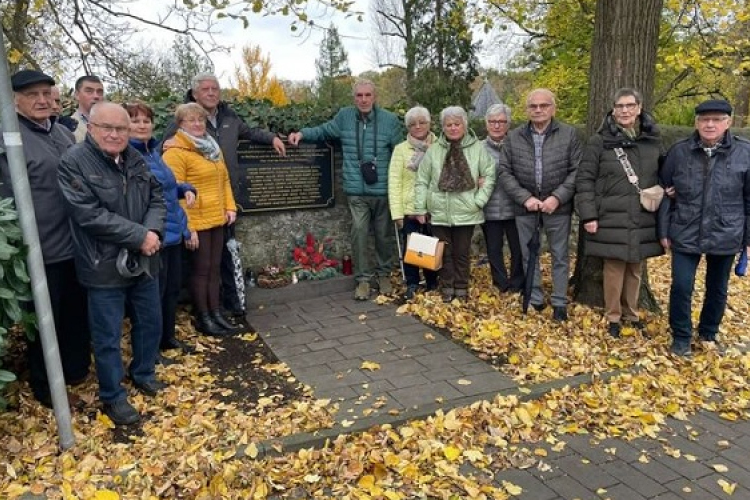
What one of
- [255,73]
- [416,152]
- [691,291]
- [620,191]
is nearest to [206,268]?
[416,152]

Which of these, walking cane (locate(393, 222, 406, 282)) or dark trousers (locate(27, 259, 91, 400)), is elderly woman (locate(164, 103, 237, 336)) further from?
walking cane (locate(393, 222, 406, 282))

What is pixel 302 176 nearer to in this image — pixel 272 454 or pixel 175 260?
pixel 175 260

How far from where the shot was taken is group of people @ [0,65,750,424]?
366 cm

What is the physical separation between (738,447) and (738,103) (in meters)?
20.7

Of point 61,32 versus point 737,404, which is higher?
point 61,32

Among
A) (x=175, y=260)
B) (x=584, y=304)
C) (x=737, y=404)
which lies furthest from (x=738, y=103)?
(x=175, y=260)

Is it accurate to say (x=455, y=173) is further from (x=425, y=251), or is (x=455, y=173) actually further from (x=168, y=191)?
(x=168, y=191)

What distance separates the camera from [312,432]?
367 centimetres

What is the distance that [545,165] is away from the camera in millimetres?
5336

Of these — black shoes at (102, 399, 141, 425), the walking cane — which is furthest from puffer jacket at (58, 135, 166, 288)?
the walking cane

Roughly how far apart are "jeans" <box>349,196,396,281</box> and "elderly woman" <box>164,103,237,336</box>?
4.57 feet

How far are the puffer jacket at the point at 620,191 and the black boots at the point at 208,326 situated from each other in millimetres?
3273

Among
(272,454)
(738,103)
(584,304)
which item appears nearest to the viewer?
(272,454)

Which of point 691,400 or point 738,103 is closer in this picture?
point 691,400
